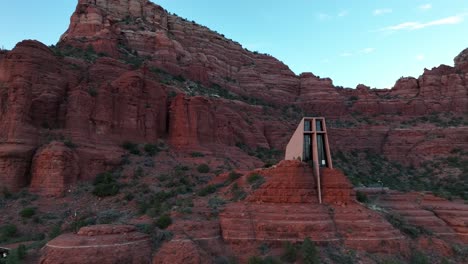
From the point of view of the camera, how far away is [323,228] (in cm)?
2250

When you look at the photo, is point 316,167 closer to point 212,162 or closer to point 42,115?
point 212,162

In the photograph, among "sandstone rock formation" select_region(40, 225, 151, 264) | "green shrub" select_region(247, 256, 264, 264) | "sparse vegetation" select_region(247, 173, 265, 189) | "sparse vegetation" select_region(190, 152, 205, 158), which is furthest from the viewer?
"sparse vegetation" select_region(190, 152, 205, 158)

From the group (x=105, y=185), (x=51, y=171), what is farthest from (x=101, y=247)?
(x=51, y=171)

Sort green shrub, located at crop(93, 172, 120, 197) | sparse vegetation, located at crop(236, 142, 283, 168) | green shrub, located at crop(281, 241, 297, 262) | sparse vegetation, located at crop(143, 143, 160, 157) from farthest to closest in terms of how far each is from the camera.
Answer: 1. sparse vegetation, located at crop(236, 142, 283, 168)
2. sparse vegetation, located at crop(143, 143, 160, 157)
3. green shrub, located at crop(93, 172, 120, 197)
4. green shrub, located at crop(281, 241, 297, 262)

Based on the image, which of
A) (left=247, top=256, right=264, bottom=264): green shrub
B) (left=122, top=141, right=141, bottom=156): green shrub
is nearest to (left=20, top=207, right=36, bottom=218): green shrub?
(left=122, top=141, right=141, bottom=156): green shrub

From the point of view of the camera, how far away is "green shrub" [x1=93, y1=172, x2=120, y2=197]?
Answer: 31.3 m

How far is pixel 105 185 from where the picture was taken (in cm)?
3188

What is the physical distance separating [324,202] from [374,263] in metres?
4.47

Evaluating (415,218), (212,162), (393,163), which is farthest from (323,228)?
(393,163)

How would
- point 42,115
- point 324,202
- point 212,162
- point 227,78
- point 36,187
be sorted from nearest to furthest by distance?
point 324,202 → point 36,187 → point 42,115 → point 212,162 → point 227,78

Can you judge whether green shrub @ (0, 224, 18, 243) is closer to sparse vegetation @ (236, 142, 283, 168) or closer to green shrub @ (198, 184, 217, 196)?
green shrub @ (198, 184, 217, 196)

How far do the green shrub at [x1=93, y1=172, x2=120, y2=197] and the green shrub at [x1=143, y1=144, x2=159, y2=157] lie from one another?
5.35 metres

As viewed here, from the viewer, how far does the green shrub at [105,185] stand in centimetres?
3126

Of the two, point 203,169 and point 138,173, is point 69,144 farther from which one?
point 203,169
